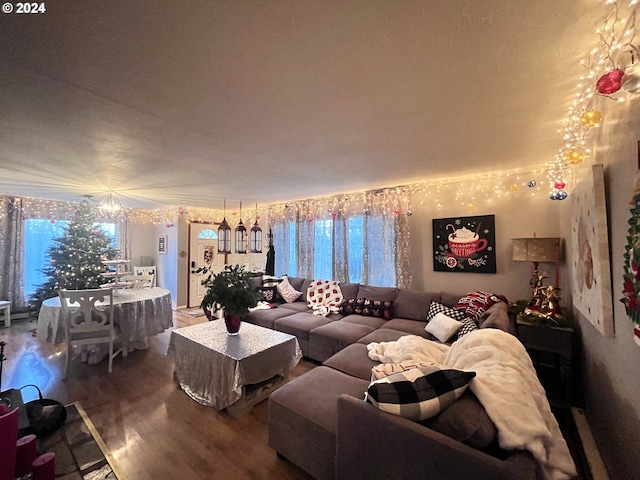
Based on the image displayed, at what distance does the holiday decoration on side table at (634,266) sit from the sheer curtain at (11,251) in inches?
303

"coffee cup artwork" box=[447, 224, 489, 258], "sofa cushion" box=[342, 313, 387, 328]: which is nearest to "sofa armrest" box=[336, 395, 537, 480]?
"sofa cushion" box=[342, 313, 387, 328]

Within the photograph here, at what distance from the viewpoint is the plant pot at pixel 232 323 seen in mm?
2547

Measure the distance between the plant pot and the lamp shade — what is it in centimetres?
302

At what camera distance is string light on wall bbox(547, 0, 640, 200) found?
0.85 meters

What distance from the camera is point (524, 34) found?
1.06 m

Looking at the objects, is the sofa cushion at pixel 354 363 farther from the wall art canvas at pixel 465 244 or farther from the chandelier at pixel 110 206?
the chandelier at pixel 110 206

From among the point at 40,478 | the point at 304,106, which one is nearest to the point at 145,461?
the point at 40,478

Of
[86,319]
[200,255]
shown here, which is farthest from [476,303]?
[200,255]

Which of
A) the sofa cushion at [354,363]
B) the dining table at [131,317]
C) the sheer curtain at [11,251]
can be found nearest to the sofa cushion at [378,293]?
the sofa cushion at [354,363]

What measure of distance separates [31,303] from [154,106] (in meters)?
5.01

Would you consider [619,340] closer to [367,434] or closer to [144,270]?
[367,434]

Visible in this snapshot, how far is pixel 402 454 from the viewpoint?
1.08 metres

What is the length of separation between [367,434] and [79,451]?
2.05 m

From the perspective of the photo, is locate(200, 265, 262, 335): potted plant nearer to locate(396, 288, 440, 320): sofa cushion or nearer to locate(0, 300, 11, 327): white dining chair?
locate(396, 288, 440, 320): sofa cushion
